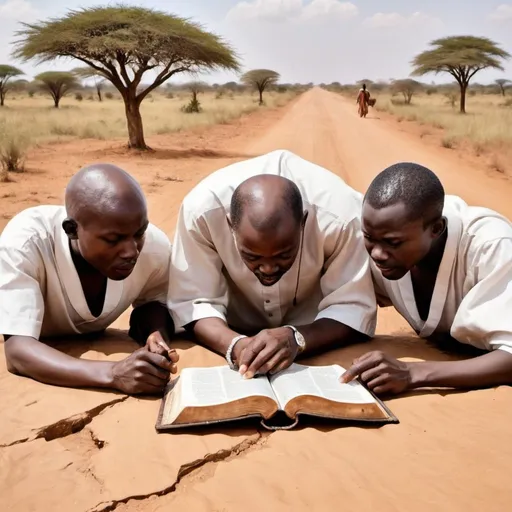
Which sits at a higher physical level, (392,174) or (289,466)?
(392,174)

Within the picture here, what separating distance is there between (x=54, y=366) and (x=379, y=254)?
1.53 meters

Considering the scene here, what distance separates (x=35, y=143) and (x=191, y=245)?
39.9 feet

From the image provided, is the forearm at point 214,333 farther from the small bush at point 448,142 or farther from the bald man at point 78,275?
the small bush at point 448,142

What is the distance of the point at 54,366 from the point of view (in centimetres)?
274

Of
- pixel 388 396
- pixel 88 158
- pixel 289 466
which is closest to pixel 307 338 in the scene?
pixel 388 396

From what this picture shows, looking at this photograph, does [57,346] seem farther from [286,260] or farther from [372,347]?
[372,347]

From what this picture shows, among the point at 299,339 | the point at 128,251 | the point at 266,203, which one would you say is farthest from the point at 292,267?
the point at 128,251

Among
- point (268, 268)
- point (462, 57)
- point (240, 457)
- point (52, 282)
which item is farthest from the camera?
point (462, 57)

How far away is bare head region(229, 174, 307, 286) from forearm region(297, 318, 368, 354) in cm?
45

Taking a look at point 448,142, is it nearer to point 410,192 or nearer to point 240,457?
point 410,192

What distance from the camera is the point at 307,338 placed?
122 inches

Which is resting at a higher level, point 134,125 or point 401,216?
point 134,125

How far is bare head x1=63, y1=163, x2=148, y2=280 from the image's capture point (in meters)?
2.79

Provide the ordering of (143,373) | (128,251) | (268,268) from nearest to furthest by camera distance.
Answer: (143,373)
(268,268)
(128,251)
